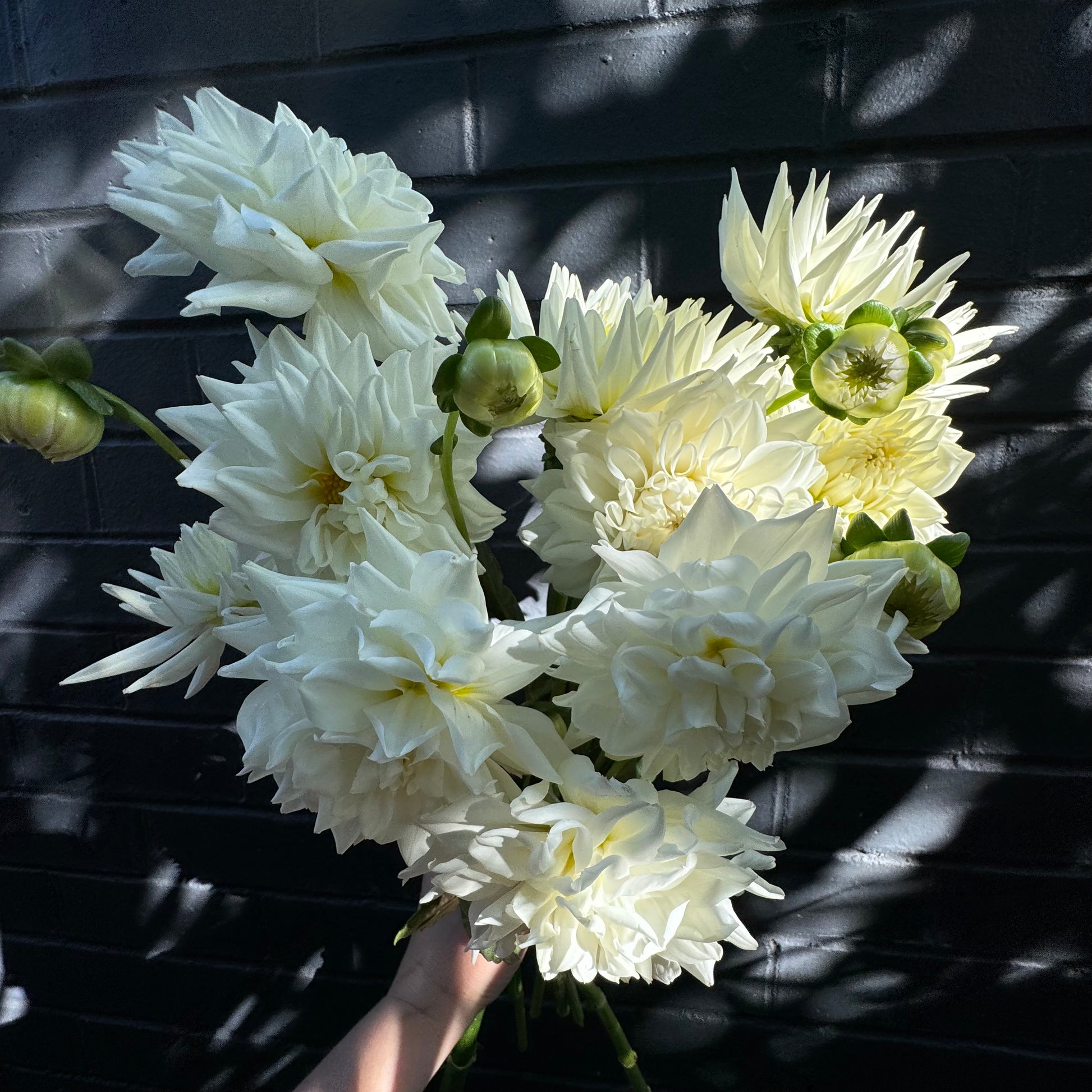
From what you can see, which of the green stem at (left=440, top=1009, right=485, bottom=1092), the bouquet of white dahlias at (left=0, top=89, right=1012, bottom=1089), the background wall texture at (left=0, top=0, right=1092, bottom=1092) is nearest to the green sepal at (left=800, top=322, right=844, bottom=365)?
the bouquet of white dahlias at (left=0, top=89, right=1012, bottom=1089)

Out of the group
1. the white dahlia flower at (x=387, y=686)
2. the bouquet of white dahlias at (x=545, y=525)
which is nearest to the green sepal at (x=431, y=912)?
the bouquet of white dahlias at (x=545, y=525)

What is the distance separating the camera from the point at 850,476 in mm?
444

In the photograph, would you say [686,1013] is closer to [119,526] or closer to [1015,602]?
[1015,602]

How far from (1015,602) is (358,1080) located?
77cm

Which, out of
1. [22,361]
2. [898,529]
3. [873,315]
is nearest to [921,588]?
[898,529]

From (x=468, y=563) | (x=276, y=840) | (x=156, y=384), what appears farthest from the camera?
(x=276, y=840)

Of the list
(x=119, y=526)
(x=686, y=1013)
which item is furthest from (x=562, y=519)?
(x=686, y=1013)

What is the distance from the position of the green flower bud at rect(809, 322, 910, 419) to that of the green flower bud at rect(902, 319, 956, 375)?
1 centimetres

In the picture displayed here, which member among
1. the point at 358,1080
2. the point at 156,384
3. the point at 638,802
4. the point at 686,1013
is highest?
the point at 156,384

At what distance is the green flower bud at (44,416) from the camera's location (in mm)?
419

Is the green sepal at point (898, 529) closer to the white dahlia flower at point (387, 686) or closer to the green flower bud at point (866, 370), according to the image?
the green flower bud at point (866, 370)

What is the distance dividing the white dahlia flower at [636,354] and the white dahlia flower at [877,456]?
0.20 feet

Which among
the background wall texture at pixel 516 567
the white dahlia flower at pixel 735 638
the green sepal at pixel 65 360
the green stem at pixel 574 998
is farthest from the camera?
the background wall texture at pixel 516 567

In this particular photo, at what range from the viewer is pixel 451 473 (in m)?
0.40
